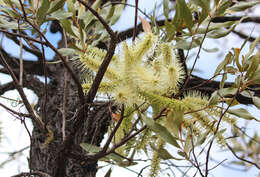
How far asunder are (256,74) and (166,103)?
0.69 ft

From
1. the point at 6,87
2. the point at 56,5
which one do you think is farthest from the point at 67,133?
the point at 56,5

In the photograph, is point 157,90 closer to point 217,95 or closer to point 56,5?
point 217,95

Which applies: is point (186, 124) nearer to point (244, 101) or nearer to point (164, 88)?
point (164, 88)

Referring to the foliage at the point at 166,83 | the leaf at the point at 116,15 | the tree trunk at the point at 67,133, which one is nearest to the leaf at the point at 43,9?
the foliage at the point at 166,83

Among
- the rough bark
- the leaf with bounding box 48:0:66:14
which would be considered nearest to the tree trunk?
the rough bark

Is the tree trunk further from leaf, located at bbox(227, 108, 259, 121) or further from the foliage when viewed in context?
leaf, located at bbox(227, 108, 259, 121)

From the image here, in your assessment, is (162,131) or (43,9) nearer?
(162,131)

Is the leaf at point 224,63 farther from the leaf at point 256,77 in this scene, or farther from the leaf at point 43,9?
the leaf at point 43,9

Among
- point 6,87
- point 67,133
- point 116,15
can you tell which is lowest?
point 67,133

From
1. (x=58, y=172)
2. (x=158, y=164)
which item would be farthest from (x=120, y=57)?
(x=58, y=172)

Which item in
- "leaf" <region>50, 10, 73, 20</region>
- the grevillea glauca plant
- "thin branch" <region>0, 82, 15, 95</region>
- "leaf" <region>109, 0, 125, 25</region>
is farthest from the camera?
"thin branch" <region>0, 82, 15, 95</region>

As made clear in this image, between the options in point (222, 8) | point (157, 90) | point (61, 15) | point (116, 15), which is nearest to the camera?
point (157, 90)

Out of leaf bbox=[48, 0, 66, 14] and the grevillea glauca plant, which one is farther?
leaf bbox=[48, 0, 66, 14]

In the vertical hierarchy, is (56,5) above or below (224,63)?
above
